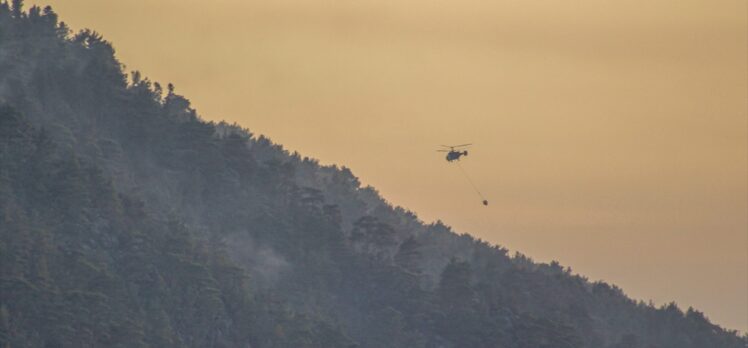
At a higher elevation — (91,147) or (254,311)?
(91,147)

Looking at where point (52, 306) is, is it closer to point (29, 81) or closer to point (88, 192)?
point (88, 192)

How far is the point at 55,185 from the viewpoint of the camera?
168000mm

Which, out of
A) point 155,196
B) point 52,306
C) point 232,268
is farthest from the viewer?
point 155,196

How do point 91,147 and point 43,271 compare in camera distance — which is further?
point 91,147

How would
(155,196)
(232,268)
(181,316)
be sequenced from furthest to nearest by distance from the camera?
(155,196)
(232,268)
(181,316)

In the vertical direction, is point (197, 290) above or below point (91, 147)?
below

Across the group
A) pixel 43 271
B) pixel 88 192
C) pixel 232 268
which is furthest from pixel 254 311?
pixel 43 271

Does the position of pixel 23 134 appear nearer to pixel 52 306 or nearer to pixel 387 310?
pixel 52 306

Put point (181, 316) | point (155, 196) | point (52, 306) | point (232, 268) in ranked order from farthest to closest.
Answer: point (155, 196), point (232, 268), point (181, 316), point (52, 306)

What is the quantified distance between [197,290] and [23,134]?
20280 mm

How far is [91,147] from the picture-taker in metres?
187

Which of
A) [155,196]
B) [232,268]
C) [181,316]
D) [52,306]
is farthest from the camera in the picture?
[155,196]

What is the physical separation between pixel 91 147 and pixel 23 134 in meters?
16.5

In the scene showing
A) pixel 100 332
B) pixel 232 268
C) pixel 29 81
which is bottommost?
pixel 100 332
